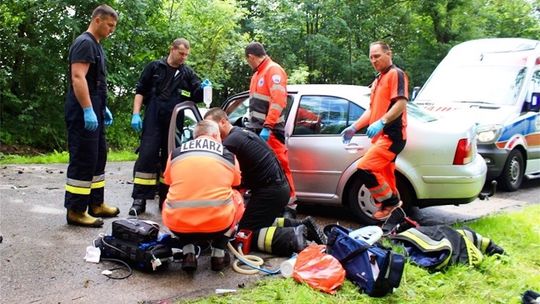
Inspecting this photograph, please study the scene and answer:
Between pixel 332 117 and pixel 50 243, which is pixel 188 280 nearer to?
pixel 50 243

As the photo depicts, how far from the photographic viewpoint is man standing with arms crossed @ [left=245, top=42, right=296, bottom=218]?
548cm

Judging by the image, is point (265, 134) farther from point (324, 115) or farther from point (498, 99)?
point (498, 99)

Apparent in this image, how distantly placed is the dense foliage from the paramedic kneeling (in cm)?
808

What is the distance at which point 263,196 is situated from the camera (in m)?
4.56

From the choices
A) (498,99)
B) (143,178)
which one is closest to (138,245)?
(143,178)

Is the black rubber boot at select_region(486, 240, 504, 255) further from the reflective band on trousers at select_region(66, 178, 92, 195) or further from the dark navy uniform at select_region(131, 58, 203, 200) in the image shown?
the reflective band on trousers at select_region(66, 178, 92, 195)

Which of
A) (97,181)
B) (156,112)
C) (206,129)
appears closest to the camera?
(206,129)

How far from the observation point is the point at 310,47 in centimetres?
1673

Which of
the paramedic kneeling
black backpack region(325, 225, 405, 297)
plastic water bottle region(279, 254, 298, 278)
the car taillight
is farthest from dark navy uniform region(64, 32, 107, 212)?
the car taillight

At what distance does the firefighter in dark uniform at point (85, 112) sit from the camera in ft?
15.4

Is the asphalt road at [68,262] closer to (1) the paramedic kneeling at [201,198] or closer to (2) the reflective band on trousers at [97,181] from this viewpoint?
(1) the paramedic kneeling at [201,198]

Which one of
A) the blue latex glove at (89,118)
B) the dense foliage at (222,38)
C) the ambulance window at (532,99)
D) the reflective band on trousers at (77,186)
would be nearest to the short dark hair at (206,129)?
the blue latex glove at (89,118)

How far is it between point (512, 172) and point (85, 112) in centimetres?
688

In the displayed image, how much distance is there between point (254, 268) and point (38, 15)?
9.45 meters
